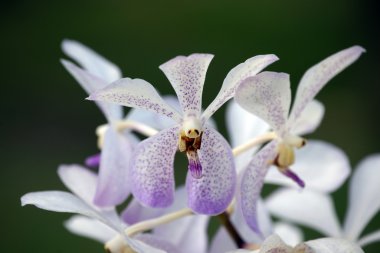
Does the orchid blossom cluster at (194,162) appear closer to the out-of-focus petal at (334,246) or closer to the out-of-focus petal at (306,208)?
the out-of-focus petal at (334,246)

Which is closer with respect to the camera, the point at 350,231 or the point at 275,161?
the point at 275,161

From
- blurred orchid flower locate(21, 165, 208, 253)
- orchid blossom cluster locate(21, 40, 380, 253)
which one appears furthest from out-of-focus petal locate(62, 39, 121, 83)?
blurred orchid flower locate(21, 165, 208, 253)

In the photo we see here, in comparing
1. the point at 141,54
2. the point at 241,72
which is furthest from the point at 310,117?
the point at 141,54

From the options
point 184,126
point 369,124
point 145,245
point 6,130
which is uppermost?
point 184,126

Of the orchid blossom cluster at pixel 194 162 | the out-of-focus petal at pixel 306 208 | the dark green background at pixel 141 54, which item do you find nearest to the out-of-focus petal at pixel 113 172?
the orchid blossom cluster at pixel 194 162

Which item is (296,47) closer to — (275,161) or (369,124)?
(369,124)

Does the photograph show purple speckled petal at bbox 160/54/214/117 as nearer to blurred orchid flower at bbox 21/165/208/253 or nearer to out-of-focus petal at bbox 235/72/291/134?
out-of-focus petal at bbox 235/72/291/134

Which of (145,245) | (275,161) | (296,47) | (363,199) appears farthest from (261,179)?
(296,47)
